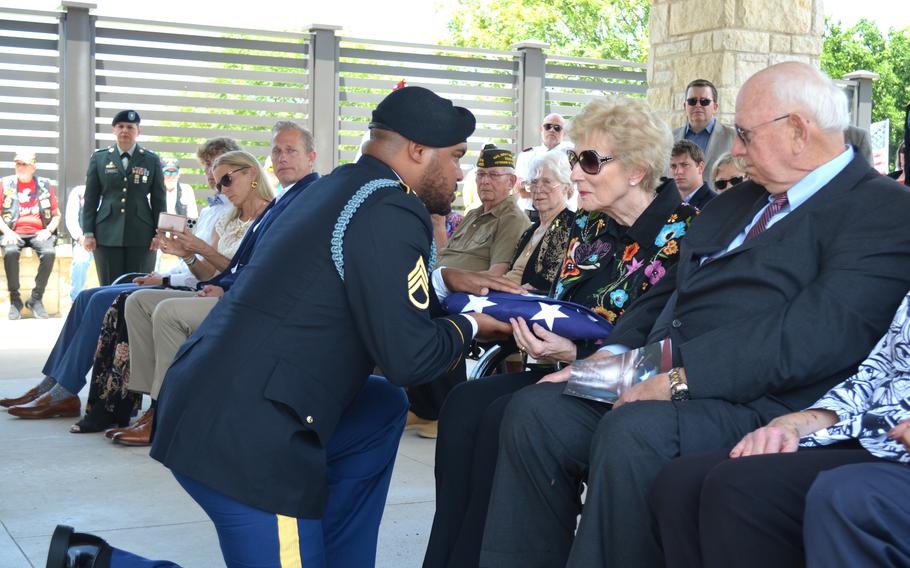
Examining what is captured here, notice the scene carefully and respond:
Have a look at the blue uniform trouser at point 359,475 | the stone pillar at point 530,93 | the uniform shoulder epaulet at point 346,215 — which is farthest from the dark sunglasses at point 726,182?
the stone pillar at point 530,93

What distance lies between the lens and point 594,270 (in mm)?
3365

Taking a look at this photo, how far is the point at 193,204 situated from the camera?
39.1 ft

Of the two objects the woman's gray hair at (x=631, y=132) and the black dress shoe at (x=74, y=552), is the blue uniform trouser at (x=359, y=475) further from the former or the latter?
the woman's gray hair at (x=631, y=132)

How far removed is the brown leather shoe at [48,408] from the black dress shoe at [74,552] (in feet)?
11.4

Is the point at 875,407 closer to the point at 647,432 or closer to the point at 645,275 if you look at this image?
the point at 647,432

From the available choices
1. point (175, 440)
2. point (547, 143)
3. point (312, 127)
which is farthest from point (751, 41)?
point (175, 440)

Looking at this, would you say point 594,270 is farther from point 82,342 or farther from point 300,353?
point 82,342

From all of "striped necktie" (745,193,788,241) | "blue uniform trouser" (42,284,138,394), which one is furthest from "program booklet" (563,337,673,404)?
"blue uniform trouser" (42,284,138,394)

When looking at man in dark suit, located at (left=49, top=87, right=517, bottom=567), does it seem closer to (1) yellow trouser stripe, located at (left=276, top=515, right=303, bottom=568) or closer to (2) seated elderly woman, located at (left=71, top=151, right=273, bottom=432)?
(1) yellow trouser stripe, located at (left=276, top=515, right=303, bottom=568)

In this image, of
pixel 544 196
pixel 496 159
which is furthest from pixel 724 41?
pixel 544 196

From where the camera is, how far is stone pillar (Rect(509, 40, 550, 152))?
13.7m

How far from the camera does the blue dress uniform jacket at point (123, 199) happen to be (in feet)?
29.1

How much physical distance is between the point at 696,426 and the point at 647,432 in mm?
118

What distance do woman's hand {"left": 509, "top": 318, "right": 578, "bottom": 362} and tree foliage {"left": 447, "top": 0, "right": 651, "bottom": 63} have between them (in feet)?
117
